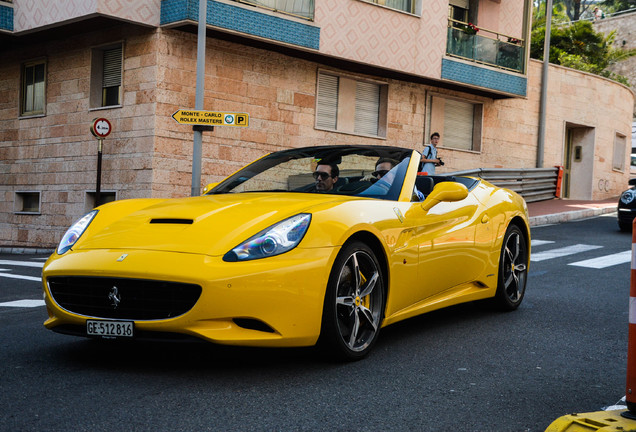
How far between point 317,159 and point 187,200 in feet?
3.36

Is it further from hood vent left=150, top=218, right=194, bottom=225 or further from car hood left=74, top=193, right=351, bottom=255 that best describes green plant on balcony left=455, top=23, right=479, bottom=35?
hood vent left=150, top=218, right=194, bottom=225

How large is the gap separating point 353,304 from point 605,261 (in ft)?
25.4

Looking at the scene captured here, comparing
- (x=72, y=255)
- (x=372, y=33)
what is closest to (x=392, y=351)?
(x=72, y=255)

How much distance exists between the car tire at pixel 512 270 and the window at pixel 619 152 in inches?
995

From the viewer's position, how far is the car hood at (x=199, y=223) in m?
4.25

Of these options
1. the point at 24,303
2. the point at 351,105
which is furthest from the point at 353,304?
the point at 351,105

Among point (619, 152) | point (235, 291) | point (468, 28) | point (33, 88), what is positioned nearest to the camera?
point (235, 291)

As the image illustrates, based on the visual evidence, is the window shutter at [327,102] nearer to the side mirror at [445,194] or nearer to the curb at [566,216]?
the curb at [566,216]

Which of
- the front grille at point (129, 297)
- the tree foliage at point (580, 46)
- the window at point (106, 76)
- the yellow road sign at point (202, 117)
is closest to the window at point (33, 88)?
the window at point (106, 76)

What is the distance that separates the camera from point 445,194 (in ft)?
17.4

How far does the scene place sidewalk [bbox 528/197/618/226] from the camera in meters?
19.1

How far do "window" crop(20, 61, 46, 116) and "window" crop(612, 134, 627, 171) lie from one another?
2113 cm

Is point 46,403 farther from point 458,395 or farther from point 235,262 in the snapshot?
point 458,395

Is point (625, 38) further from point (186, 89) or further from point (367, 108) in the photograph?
point (186, 89)
